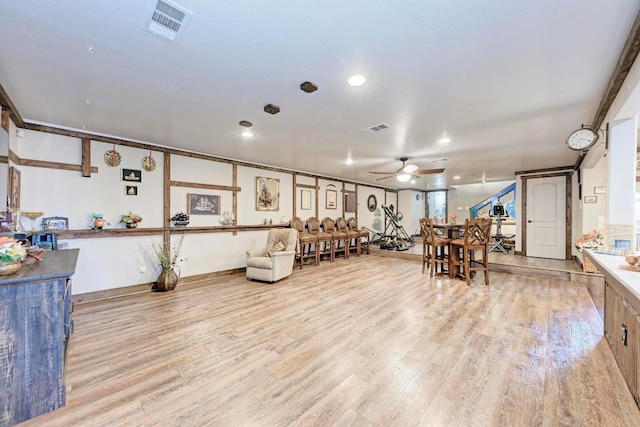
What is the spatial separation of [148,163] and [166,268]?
1.84 m

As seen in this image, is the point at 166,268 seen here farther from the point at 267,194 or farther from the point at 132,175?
the point at 267,194

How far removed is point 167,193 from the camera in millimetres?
4684

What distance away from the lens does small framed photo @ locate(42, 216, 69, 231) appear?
3555 mm

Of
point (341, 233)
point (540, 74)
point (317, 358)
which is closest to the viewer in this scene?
point (540, 74)

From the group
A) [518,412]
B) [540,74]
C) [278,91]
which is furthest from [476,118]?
[518,412]

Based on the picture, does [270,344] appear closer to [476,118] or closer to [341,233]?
[476,118]

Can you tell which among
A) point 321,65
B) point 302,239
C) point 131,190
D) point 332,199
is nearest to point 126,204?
point 131,190

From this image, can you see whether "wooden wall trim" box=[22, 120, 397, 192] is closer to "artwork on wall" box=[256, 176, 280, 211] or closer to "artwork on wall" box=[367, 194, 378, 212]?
"artwork on wall" box=[256, 176, 280, 211]

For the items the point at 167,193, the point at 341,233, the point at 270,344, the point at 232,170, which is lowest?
the point at 270,344

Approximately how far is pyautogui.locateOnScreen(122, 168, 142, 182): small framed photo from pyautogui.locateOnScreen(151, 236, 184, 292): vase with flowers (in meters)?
1.15

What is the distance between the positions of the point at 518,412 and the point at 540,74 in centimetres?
261

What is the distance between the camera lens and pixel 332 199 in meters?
8.23

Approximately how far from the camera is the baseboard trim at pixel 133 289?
12.6 ft

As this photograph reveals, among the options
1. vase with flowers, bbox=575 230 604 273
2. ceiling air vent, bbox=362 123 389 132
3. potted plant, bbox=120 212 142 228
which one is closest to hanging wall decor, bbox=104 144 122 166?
potted plant, bbox=120 212 142 228
